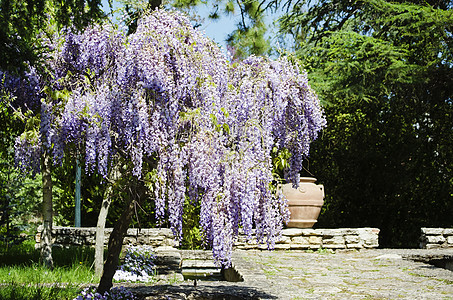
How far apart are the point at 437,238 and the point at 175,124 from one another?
7.60 m

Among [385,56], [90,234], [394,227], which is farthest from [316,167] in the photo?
[90,234]

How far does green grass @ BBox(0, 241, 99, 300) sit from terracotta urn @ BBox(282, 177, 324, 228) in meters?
3.83

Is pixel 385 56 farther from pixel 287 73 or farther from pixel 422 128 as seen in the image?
pixel 287 73

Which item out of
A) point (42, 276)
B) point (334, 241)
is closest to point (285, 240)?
point (334, 241)

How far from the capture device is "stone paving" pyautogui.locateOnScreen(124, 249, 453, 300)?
479cm

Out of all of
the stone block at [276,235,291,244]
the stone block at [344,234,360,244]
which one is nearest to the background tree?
the stone block at [276,235,291,244]

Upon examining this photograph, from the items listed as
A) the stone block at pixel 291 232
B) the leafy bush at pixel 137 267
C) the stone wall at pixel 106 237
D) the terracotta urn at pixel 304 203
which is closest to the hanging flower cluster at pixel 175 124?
the leafy bush at pixel 137 267

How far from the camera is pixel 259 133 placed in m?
4.22

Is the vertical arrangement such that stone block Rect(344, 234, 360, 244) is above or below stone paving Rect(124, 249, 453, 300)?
above

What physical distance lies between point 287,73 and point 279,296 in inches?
81.7

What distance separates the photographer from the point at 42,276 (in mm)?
5539

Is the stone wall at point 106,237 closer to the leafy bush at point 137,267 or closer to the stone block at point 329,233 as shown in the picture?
the leafy bush at point 137,267

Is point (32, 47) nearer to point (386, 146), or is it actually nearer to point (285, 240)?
point (285, 240)

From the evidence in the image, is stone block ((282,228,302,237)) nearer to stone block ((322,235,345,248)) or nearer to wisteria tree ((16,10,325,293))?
stone block ((322,235,345,248))
